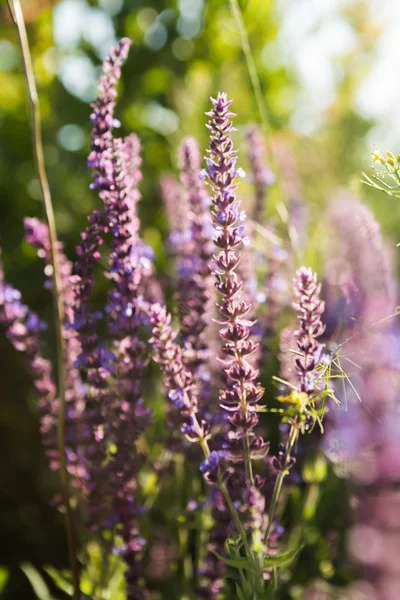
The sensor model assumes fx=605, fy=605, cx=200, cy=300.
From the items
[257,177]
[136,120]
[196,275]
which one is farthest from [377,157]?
[136,120]

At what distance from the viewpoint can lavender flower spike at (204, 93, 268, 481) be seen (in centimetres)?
45

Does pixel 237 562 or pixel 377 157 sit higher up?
pixel 377 157

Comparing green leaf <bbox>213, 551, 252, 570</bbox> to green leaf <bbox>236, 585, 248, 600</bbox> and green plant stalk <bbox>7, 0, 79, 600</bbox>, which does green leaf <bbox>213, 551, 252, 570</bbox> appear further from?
green plant stalk <bbox>7, 0, 79, 600</bbox>

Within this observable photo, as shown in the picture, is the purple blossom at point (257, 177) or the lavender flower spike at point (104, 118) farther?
the purple blossom at point (257, 177)

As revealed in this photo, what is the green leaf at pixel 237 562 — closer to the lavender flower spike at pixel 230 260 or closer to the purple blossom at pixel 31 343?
the lavender flower spike at pixel 230 260

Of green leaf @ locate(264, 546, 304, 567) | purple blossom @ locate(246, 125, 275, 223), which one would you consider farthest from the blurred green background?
green leaf @ locate(264, 546, 304, 567)

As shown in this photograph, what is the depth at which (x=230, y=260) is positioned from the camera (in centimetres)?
47


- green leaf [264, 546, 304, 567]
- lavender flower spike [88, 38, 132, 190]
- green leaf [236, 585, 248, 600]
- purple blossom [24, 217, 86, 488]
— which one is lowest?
green leaf [236, 585, 248, 600]

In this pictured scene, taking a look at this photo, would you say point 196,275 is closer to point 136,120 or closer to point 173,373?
point 173,373

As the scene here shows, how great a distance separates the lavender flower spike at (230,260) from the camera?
17.6 inches

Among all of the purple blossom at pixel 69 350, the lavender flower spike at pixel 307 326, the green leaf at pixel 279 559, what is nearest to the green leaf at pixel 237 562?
the green leaf at pixel 279 559

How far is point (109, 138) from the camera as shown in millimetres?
534

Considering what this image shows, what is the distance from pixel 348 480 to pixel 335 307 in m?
0.22

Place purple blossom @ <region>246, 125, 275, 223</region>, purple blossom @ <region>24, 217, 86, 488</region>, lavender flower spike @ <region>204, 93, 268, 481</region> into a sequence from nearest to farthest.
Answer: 1. lavender flower spike @ <region>204, 93, 268, 481</region>
2. purple blossom @ <region>24, 217, 86, 488</region>
3. purple blossom @ <region>246, 125, 275, 223</region>
